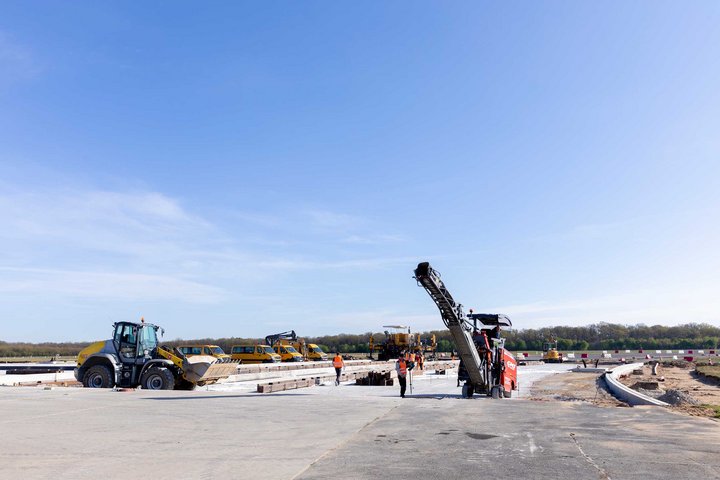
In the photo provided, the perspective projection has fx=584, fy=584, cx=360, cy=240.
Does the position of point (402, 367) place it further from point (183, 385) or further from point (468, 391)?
point (183, 385)

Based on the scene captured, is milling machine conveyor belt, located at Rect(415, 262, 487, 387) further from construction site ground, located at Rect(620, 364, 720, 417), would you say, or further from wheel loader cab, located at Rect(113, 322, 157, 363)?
wheel loader cab, located at Rect(113, 322, 157, 363)

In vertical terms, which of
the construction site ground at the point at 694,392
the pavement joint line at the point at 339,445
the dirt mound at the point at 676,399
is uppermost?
the pavement joint line at the point at 339,445

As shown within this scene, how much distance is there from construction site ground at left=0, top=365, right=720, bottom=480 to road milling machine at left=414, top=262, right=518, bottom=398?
5.48 feet

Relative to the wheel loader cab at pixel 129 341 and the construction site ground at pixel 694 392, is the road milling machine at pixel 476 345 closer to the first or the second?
the construction site ground at pixel 694 392

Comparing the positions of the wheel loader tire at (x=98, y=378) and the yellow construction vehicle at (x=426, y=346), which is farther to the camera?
the yellow construction vehicle at (x=426, y=346)

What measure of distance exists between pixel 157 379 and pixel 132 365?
43.3 inches

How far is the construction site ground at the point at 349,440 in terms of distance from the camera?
7.73 metres

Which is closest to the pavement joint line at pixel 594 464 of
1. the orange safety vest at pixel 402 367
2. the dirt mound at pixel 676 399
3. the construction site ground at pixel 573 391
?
the dirt mound at pixel 676 399

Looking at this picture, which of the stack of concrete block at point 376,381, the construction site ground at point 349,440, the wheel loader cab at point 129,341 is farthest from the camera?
the stack of concrete block at point 376,381

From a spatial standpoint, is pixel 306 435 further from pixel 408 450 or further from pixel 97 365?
pixel 97 365

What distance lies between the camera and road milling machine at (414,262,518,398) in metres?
16.9

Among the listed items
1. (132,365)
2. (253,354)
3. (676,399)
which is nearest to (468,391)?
(676,399)

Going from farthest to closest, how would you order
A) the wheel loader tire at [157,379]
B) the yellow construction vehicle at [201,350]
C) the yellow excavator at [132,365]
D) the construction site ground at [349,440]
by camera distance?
the yellow construction vehicle at [201,350] < the yellow excavator at [132,365] < the wheel loader tire at [157,379] < the construction site ground at [349,440]

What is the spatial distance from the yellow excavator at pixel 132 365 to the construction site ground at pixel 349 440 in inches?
180
